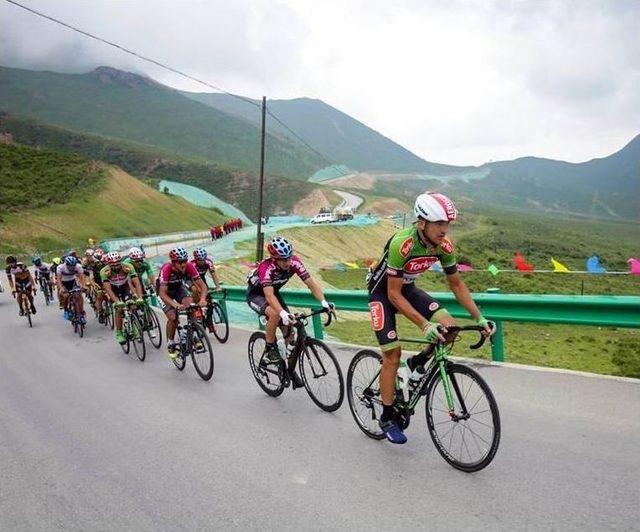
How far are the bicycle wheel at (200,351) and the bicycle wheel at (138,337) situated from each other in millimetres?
1789

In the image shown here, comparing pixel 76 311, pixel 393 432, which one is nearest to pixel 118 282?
pixel 76 311

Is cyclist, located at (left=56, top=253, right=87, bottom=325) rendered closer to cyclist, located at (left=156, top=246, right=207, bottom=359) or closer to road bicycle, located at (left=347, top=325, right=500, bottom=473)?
cyclist, located at (left=156, top=246, right=207, bottom=359)

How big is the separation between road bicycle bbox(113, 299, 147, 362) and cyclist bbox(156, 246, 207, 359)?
88 cm

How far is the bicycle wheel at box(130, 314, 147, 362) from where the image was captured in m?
8.74

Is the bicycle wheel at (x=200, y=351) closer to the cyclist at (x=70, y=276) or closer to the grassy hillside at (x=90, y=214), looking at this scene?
the cyclist at (x=70, y=276)

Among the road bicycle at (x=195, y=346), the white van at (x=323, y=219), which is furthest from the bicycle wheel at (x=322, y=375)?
the white van at (x=323, y=219)

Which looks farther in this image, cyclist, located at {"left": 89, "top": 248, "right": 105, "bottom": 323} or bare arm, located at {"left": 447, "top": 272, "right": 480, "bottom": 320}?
cyclist, located at {"left": 89, "top": 248, "right": 105, "bottom": 323}

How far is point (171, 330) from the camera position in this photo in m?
7.88

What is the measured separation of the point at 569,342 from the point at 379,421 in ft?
37.0

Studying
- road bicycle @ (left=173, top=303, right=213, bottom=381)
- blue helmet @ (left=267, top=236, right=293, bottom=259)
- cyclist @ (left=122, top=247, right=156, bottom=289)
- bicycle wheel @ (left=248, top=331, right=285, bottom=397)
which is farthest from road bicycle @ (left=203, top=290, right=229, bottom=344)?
blue helmet @ (left=267, top=236, right=293, bottom=259)

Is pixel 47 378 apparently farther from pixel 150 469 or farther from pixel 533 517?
pixel 533 517

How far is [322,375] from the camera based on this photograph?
219 inches

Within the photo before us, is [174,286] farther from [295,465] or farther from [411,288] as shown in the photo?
[411,288]

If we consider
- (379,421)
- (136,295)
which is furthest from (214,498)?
(136,295)
